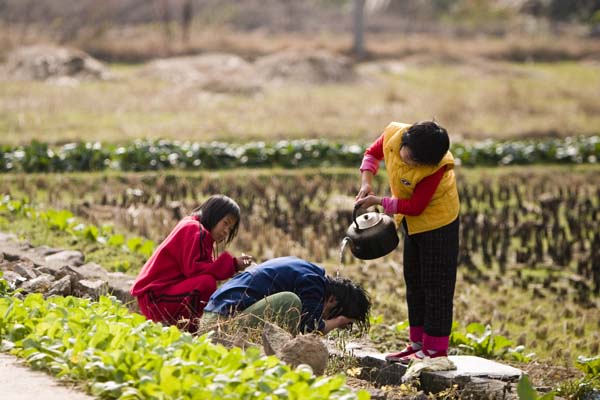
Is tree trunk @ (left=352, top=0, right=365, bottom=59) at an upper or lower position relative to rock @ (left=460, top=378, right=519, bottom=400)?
upper

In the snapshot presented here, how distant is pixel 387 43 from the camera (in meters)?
37.0

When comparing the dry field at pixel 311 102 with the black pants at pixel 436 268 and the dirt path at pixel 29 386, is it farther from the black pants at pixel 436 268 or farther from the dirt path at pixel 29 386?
the dirt path at pixel 29 386

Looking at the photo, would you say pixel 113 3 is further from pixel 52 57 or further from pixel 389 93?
pixel 389 93

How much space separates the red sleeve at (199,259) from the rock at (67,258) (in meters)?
1.94

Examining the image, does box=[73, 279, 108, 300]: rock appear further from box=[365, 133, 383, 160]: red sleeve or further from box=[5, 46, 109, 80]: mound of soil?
box=[5, 46, 109, 80]: mound of soil

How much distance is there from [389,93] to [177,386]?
65.4 ft

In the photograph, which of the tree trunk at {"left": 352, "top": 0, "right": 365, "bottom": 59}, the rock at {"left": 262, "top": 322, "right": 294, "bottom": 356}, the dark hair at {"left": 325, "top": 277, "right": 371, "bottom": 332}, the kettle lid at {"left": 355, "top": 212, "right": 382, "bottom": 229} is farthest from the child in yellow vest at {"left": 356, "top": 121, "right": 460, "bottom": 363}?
the tree trunk at {"left": 352, "top": 0, "right": 365, "bottom": 59}

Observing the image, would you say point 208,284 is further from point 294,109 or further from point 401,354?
point 294,109

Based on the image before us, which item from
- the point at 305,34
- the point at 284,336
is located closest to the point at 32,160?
the point at 284,336

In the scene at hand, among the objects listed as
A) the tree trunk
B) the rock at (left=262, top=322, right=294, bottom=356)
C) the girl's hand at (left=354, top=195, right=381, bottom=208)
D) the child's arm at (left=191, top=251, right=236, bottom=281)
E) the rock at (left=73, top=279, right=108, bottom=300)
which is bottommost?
the rock at (left=73, top=279, right=108, bottom=300)

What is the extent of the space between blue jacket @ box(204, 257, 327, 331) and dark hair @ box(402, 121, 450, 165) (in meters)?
0.93

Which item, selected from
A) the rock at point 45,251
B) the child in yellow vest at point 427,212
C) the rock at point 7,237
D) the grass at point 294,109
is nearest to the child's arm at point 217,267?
the child in yellow vest at point 427,212

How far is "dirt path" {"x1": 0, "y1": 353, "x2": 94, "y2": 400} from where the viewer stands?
15.5 ft

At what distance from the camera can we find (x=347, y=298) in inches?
247
